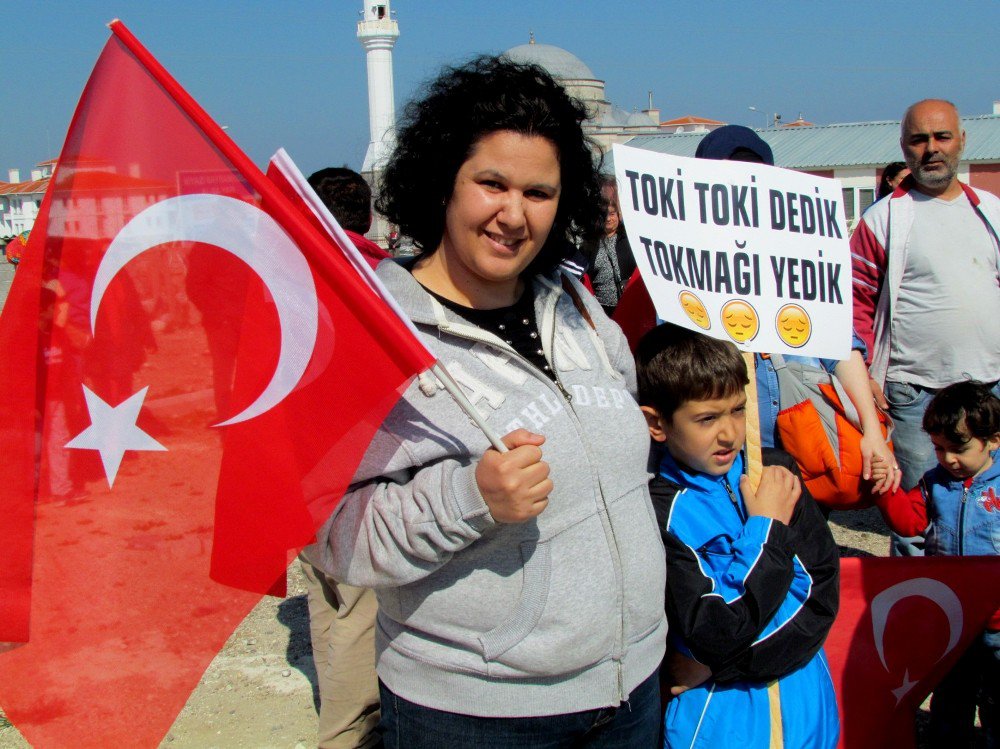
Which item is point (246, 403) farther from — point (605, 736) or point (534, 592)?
point (605, 736)

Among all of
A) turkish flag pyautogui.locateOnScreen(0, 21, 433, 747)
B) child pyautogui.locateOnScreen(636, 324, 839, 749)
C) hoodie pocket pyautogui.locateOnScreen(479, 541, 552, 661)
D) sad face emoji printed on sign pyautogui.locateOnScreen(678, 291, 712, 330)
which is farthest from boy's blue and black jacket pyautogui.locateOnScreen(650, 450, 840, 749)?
turkish flag pyautogui.locateOnScreen(0, 21, 433, 747)

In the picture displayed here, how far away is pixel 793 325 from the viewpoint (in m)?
2.53

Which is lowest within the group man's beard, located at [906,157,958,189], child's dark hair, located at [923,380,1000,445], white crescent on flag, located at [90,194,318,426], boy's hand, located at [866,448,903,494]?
boy's hand, located at [866,448,903,494]

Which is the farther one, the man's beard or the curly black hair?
the man's beard

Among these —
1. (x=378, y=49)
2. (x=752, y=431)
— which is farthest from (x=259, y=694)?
(x=378, y=49)

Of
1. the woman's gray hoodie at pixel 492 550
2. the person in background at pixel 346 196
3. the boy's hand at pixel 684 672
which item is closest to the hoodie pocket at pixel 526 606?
the woman's gray hoodie at pixel 492 550

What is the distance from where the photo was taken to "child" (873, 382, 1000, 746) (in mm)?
3031

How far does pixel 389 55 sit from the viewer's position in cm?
5575

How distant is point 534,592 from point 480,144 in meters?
0.89

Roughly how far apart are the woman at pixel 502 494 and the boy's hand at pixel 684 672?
217 millimetres

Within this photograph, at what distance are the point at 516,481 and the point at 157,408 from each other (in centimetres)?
65

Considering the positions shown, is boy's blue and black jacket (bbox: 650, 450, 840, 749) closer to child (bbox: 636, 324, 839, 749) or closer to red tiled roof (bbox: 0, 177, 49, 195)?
child (bbox: 636, 324, 839, 749)

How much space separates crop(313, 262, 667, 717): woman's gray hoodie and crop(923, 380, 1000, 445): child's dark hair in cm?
161

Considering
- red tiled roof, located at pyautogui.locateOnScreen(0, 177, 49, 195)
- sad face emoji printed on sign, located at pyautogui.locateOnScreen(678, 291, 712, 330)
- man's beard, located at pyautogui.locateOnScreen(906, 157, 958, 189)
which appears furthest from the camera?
red tiled roof, located at pyautogui.locateOnScreen(0, 177, 49, 195)
